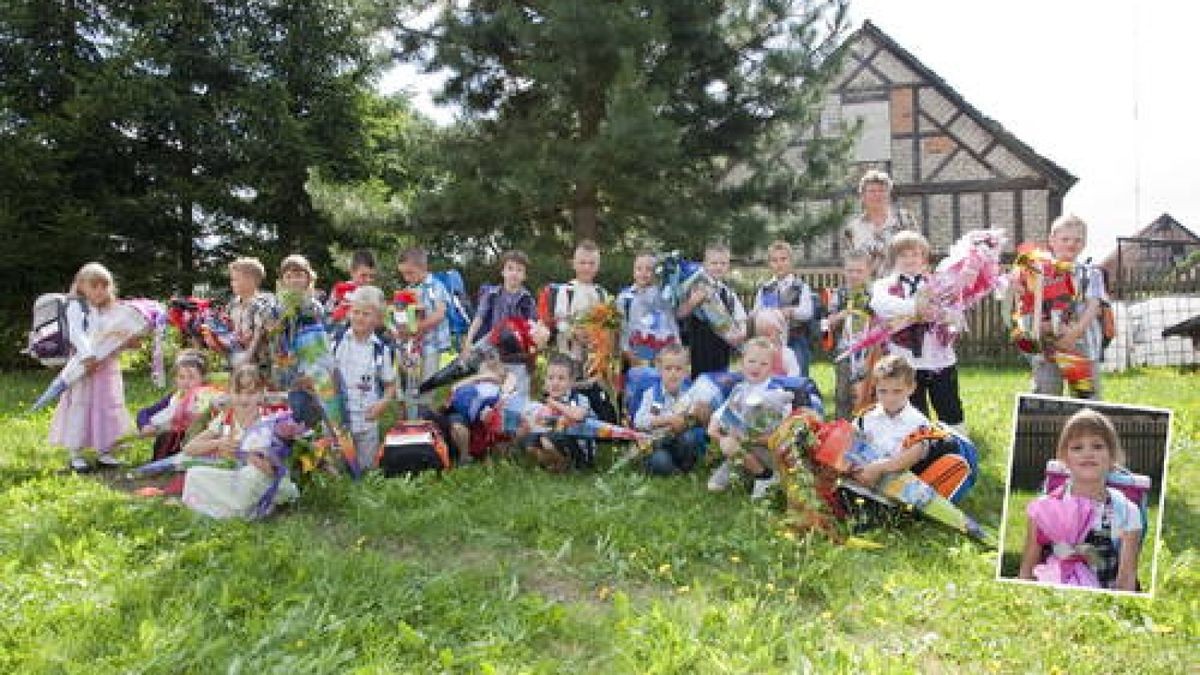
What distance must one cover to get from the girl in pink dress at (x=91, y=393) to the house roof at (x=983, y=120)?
18.4 metres

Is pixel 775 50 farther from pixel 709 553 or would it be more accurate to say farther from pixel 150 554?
pixel 150 554

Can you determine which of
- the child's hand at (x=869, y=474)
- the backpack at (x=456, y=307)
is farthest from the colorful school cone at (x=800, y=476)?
the backpack at (x=456, y=307)

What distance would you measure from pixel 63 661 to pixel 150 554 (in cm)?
127

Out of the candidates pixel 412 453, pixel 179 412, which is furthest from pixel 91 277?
pixel 412 453

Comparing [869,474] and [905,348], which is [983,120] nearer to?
[905,348]

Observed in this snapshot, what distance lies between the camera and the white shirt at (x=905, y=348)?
5723mm

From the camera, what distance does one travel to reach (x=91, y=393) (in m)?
7.08

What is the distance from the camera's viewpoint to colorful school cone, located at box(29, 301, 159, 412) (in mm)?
6906

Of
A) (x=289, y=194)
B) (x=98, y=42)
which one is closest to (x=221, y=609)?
(x=289, y=194)

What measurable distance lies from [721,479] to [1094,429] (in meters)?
3.44

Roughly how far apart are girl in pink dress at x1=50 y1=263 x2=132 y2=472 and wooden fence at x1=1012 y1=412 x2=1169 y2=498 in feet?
21.3

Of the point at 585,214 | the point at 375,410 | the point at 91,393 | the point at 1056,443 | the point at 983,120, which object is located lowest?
the point at 375,410

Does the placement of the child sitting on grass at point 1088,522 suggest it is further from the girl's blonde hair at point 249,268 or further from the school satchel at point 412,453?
the girl's blonde hair at point 249,268

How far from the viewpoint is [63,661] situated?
3.20 meters
